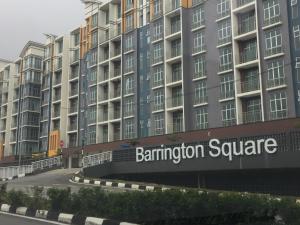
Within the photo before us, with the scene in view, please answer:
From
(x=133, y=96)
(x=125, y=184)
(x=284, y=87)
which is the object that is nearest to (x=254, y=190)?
(x=125, y=184)

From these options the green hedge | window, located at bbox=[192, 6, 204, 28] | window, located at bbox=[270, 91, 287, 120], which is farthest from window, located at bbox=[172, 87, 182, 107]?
the green hedge

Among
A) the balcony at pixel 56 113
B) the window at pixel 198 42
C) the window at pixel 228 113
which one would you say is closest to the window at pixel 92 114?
the balcony at pixel 56 113

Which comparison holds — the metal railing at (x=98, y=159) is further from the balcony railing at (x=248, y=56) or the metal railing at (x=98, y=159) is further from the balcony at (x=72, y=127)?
the balcony at (x=72, y=127)

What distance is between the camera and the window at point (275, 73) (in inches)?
1646

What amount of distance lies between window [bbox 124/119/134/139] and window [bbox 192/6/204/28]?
14.2 meters

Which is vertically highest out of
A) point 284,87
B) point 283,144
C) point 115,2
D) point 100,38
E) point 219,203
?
point 115,2

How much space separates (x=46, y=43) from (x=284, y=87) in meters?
51.0

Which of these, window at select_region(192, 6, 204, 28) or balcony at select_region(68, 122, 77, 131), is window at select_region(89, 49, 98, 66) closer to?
balcony at select_region(68, 122, 77, 131)

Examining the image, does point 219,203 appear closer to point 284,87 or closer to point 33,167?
point 284,87

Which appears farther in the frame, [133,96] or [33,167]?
[133,96]

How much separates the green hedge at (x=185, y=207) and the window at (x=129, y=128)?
42437 mm

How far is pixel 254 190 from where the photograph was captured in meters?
31.2

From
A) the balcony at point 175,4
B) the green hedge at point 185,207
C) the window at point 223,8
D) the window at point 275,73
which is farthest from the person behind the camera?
the balcony at point 175,4

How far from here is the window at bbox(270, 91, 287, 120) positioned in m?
41.1
